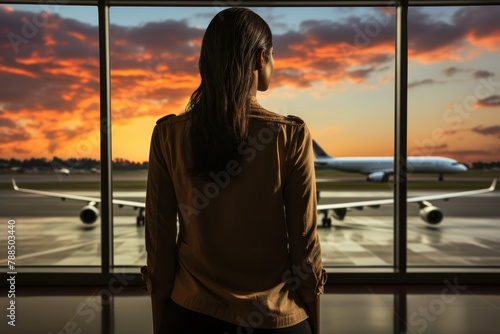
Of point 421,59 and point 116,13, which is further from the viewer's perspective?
point 421,59

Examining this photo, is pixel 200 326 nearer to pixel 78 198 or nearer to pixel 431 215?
pixel 78 198

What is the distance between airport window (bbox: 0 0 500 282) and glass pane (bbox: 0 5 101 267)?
0.01 metres

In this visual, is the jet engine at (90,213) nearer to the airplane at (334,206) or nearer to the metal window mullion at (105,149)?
the airplane at (334,206)

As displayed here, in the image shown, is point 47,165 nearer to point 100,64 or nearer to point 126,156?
point 126,156

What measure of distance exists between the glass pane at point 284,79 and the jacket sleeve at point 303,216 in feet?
10.0

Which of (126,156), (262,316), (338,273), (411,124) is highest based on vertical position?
(411,124)

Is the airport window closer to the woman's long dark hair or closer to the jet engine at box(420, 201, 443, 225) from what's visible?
the jet engine at box(420, 201, 443, 225)

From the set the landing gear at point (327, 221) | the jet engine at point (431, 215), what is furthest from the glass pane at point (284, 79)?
the landing gear at point (327, 221)

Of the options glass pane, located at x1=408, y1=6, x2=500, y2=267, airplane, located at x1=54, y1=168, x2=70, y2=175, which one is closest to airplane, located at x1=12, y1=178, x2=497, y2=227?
airplane, located at x1=54, y1=168, x2=70, y2=175

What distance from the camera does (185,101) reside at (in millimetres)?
3967

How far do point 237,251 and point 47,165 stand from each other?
3.62m

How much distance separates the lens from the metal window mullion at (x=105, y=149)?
370 centimetres

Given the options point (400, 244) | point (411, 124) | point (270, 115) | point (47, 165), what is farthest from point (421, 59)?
point (270, 115)

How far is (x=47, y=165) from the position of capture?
3.92 meters
